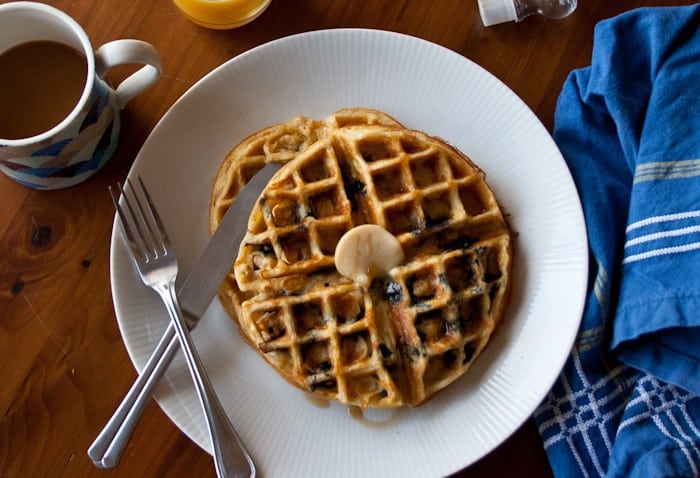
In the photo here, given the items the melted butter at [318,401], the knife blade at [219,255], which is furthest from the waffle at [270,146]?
the melted butter at [318,401]

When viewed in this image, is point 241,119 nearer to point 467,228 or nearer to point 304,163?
point 304,163

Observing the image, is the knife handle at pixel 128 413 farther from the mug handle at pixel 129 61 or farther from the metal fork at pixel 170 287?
→ the mug handle at pixel 129 61

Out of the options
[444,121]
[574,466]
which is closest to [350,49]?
[444,121]

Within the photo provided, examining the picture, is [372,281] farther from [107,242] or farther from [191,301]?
[107,242]

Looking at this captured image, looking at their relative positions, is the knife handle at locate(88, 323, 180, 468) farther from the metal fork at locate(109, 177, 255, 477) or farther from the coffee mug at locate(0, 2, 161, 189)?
the coffee mug at locate(0, 2, 161, 189)

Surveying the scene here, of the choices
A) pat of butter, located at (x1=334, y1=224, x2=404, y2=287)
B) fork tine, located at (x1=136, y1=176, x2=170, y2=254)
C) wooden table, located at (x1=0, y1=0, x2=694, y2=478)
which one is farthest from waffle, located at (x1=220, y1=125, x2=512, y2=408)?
wooden table, located at (x1=0, y1=0, x2=694, y2=478)
